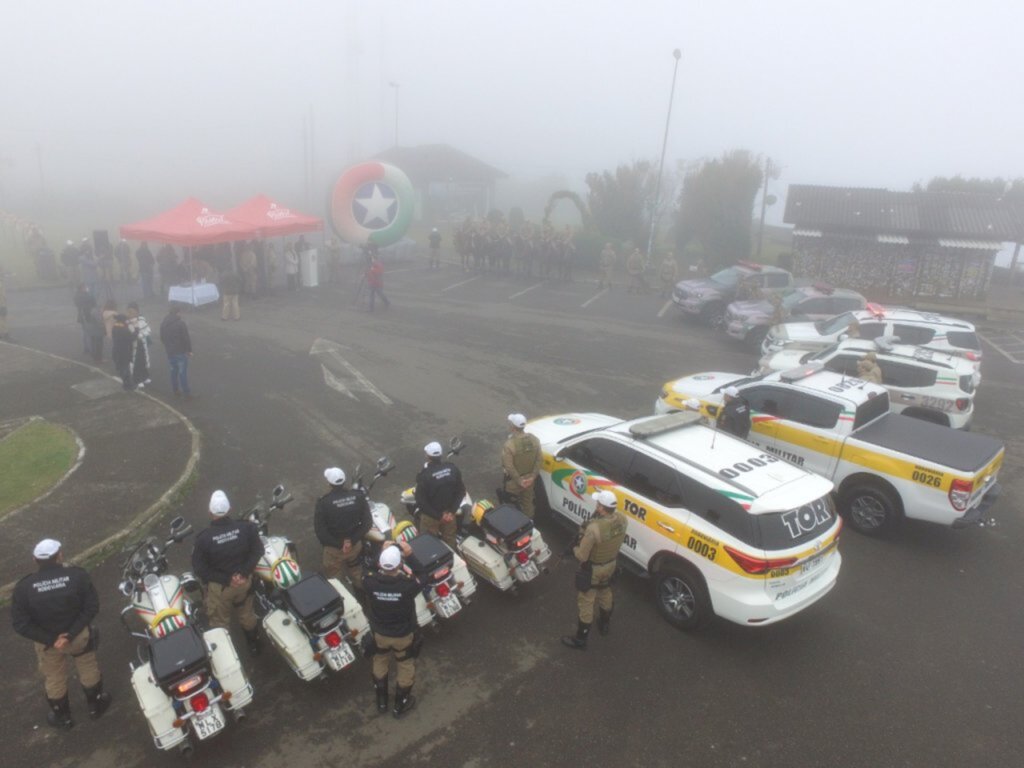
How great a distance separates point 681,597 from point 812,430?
12.4 feet

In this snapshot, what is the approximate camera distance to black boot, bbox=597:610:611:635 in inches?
264

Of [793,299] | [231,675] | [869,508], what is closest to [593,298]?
[793,299]

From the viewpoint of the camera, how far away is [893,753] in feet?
18.1

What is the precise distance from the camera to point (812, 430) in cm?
934

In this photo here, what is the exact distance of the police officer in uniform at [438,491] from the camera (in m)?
7.45

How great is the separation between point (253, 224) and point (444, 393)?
10758mm

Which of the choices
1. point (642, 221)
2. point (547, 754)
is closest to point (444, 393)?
point (547, 754)

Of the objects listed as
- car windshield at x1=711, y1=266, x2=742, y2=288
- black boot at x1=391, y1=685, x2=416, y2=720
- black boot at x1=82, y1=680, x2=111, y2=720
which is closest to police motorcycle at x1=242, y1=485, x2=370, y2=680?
black boot at x1=391, y1=685, x2=416, y2=720

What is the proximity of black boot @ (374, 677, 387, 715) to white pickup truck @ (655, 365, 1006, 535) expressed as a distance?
21.5ft

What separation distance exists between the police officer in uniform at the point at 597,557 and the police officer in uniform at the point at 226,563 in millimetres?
3065

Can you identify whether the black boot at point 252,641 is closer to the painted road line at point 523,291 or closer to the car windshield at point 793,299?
the car windshield at point 793,299

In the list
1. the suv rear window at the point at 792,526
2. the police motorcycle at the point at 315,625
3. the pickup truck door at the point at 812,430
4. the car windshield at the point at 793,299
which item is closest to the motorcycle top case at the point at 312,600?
the police motorcycle at the point at 315,625

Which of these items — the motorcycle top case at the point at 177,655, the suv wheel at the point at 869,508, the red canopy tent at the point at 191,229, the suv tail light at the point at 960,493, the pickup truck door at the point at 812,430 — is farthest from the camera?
the red canopy tent at the point at 191,229

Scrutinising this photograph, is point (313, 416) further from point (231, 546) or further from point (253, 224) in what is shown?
point (253, 224)
